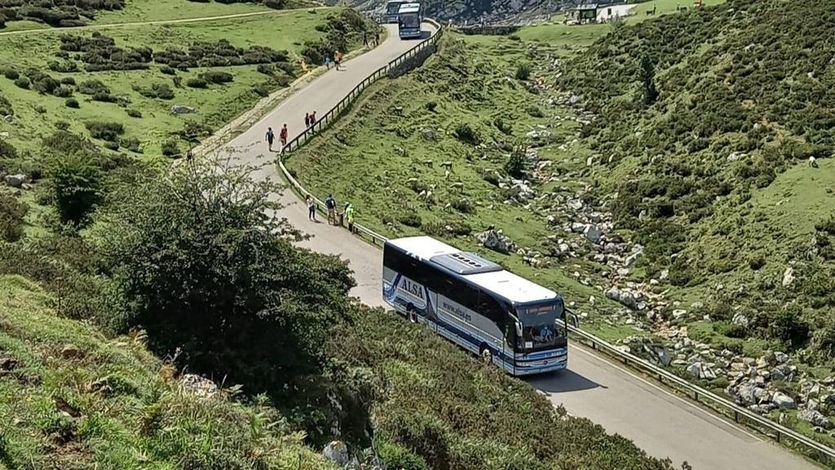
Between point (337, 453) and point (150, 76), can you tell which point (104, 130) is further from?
point (337, 453)

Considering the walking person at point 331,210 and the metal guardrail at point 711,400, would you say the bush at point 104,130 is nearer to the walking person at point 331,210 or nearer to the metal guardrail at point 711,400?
the walking person at point 331,210

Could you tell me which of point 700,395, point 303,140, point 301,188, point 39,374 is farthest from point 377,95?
point 39,374

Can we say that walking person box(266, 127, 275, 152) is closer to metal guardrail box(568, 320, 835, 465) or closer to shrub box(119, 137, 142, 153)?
shrub box(119, 137, 142, 153)

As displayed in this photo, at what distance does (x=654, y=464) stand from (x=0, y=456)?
1708cm

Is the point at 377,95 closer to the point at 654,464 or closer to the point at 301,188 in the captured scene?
the point at 301,188

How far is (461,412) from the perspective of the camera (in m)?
21.4

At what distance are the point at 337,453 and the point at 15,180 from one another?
26.2 m

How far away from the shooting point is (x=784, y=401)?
29.9 m

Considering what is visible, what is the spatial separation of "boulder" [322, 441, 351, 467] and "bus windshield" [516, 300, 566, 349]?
47.1 ft

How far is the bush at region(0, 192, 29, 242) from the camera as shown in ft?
87.8

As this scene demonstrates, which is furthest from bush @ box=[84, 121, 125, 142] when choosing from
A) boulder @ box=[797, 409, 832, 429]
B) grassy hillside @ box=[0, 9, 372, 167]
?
boulder @ box=[797, 409, 832, 429]

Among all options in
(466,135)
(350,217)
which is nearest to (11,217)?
(350,217)

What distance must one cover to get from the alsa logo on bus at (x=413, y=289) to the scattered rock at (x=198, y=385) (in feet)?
56.2

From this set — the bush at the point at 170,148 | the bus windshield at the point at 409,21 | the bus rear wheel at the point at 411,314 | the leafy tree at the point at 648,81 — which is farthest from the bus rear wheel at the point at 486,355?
the bus windshield at the point at 409,21
